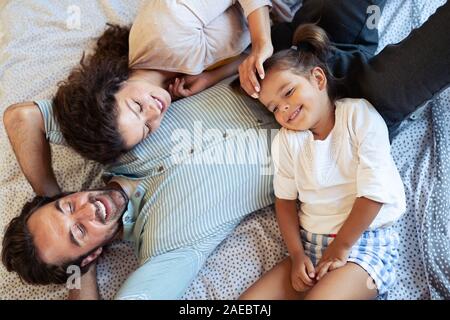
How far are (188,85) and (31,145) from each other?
419 mm

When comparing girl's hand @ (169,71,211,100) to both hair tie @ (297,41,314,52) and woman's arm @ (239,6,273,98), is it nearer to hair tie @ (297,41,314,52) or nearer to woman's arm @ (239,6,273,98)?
woman's arm @ (239,6,273,98)

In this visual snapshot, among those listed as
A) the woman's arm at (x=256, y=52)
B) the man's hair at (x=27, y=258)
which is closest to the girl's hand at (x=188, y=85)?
the woman's arm at (x=256, y=52)

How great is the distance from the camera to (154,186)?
1.23 metres

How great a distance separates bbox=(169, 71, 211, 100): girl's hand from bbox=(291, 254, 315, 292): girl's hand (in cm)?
50

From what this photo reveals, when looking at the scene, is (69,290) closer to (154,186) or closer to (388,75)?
(154,186)

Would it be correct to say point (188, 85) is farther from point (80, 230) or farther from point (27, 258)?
point (27, 258)

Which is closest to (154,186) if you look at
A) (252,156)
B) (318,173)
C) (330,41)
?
(252,156)

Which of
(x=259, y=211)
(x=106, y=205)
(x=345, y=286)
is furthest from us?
(x=259, y=211)

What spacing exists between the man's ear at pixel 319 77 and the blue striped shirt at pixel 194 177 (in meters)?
0.16

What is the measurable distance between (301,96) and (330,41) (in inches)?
9.9

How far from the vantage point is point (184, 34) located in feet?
4.08

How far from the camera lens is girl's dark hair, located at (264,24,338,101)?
3.80 ft

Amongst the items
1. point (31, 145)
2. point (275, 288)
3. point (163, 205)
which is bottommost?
point (275, 288)

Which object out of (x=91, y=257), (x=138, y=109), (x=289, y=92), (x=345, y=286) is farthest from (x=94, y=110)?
(x=345, y=286)
